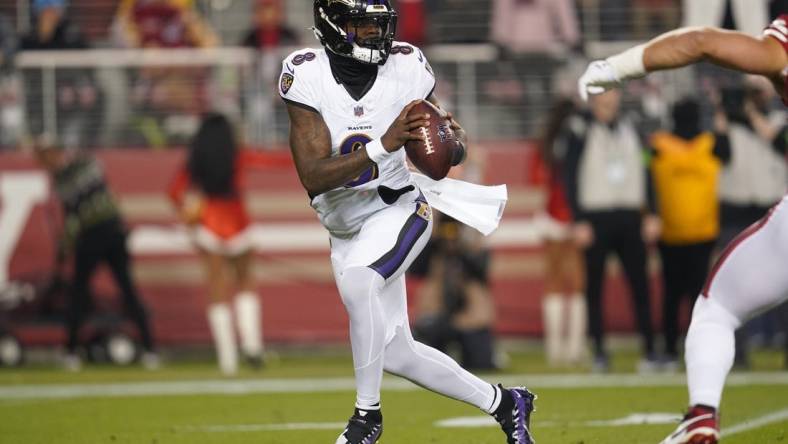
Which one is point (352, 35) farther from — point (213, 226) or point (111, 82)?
point (111, 82)

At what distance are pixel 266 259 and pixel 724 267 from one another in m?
8.68

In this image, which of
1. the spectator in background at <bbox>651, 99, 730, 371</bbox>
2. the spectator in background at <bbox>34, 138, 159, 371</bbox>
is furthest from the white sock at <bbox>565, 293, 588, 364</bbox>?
the spectator in background at <bbox>34, 138, 159, 371</bbox>

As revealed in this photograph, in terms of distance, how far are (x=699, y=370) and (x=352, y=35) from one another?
2.04 metres

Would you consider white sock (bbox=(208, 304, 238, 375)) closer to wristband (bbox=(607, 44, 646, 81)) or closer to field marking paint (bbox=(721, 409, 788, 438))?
field marking paint (bbox=(721, 409, 788, 438))

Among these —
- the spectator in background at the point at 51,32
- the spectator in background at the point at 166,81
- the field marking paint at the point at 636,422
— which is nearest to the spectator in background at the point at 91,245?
the spectator in background at the point at 166,81

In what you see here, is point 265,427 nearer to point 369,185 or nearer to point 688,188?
point 369,185

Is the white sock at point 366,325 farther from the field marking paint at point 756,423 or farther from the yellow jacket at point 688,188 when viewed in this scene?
the yellow jacket at point 688,188

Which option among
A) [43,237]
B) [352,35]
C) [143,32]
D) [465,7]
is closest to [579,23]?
[465,7]

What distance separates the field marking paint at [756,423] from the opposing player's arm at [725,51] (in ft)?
8.21

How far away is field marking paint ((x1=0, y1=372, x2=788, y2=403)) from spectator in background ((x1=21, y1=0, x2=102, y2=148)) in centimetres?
352

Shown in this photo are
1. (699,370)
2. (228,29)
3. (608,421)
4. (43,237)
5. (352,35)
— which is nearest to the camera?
(699,370)

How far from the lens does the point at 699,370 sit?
17.8 ft

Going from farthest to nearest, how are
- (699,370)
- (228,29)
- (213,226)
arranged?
(228,29) → (213,226) → (699,370)

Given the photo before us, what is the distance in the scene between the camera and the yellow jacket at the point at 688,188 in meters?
11.5
